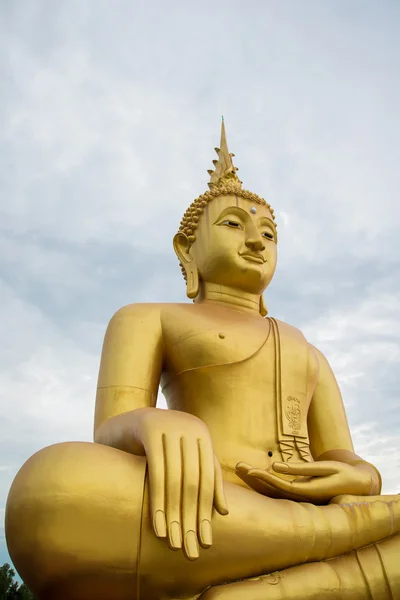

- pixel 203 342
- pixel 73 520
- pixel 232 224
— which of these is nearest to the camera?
pixel 73 520

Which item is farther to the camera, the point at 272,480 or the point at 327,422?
the point at 327,422

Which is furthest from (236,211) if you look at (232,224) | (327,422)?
(327,422)

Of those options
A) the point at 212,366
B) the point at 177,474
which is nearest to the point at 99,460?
the point at 177,474

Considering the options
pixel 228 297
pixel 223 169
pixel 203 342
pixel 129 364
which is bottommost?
pixel 129 364

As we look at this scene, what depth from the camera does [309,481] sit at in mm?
3562

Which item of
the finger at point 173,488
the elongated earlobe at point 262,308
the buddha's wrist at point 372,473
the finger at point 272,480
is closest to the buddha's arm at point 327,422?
the buddha's wrist at point 372,473

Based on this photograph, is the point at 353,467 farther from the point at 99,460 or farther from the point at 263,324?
the point at 99,460

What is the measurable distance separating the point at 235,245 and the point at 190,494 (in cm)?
250

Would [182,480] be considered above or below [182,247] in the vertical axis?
below

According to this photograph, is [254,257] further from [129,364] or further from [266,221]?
[129,364]

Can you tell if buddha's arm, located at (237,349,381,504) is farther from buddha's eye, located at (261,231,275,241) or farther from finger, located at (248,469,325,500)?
buddha's eye, located at (261,231,275,241)

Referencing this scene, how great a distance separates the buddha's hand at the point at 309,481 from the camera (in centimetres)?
345

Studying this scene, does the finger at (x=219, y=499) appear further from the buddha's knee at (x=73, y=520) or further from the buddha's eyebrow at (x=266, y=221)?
the buddha's eyebrow at (x=266, y=221)

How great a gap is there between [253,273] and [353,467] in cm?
177
